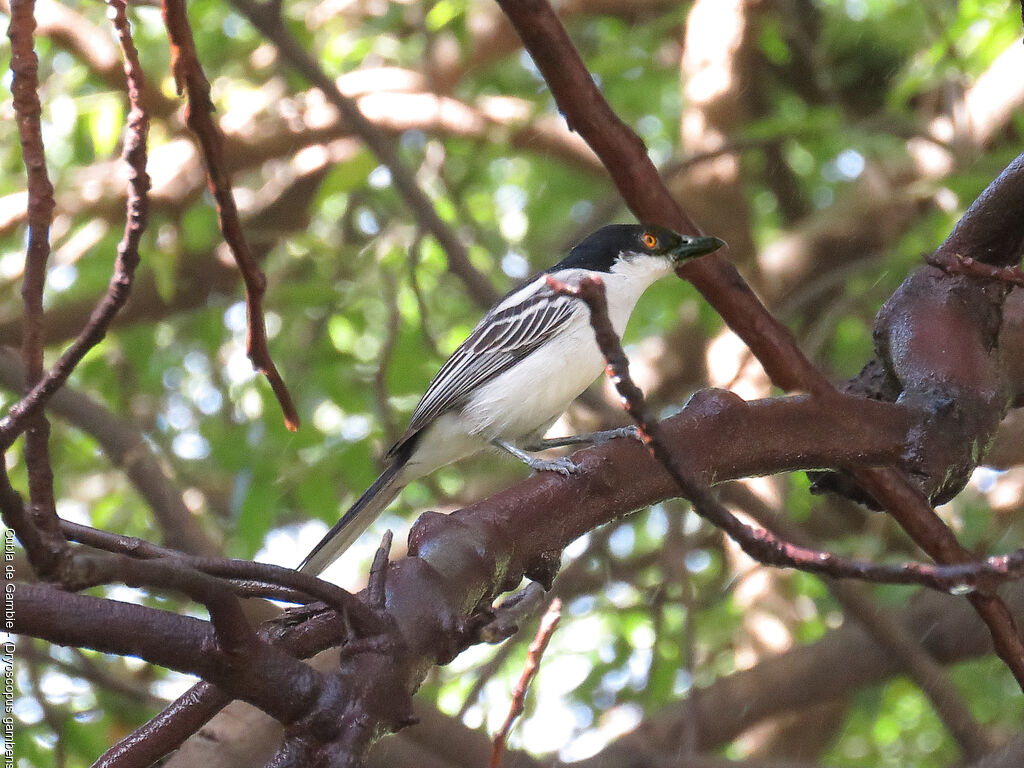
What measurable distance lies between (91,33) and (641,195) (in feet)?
17.5

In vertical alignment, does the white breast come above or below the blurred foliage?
below

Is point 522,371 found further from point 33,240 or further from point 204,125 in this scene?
point 33,240

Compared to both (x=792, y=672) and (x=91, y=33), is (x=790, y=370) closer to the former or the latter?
(x=792, y=672)

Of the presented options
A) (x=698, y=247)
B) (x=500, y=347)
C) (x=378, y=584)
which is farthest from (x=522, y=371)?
(x=378, y=584)

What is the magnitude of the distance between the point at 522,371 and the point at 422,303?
125 centimetres

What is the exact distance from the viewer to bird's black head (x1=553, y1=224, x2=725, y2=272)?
4473 mm

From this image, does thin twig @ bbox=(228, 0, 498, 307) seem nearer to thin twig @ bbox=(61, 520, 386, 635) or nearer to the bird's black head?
the bird's black head

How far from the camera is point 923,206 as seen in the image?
775 centimetres

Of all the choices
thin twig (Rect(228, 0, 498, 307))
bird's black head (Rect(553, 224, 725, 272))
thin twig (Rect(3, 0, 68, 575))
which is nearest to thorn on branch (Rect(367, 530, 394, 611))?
thin twig (Rect(3, 0, 68, 575))

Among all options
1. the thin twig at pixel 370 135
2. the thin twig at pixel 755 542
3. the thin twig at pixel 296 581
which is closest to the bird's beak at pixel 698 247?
the thin twig at pixel 370 135

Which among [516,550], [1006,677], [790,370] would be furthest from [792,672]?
[516,550]

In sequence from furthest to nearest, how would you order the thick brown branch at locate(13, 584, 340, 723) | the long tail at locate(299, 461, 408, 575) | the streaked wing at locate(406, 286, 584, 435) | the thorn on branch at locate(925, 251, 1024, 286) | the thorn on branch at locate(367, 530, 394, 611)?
the streaked wing at locate(406, 286, 584, 435), the long tail at locate(299, 461, 408, 575), the thorn on branch at locate(925, 251, 1024, 286), the thorn on branch at locate(367, 530, 394, 611), the thick brown branch at locate(13, 584, 340, 723)

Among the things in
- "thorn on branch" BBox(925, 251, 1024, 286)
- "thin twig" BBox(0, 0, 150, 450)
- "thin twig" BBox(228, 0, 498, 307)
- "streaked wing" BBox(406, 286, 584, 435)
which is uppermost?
"thin twig" BBox(228, 0, 498, 307)

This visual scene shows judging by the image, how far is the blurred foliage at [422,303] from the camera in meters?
5.51
